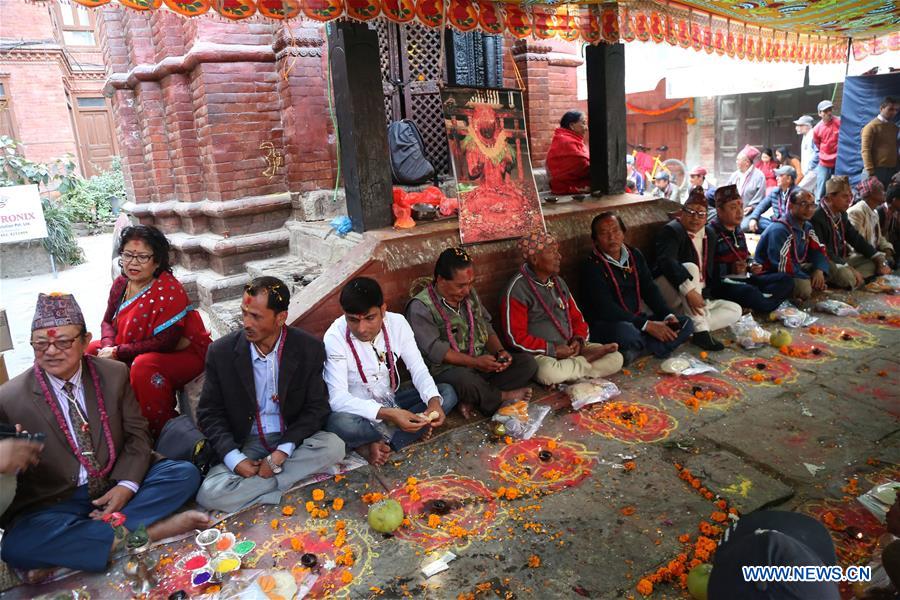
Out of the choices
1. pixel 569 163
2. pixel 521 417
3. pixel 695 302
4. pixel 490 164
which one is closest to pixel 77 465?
pixel 521 417

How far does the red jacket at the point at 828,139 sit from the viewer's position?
32.8ft

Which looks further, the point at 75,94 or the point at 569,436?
the point at 75,94

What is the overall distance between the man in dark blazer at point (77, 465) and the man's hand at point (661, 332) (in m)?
3.58

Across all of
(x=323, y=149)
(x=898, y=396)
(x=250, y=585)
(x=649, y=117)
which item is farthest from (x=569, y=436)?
(x=649, y=117)

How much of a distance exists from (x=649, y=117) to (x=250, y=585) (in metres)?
17.4

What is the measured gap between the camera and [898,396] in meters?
4.03

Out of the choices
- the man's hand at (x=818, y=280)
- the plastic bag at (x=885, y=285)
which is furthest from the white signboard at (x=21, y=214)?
the plastic bag at (x=885, y=285)

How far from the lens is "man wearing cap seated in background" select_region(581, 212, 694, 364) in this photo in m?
4.84

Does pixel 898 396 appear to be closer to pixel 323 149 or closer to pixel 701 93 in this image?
pixel 323 149

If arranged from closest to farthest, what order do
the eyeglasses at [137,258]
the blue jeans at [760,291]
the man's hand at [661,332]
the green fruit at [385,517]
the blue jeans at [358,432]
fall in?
the green fruit at [385,517] → the blue jeans at [358,432] → the eyeglasses at [137,258] → the man's hand at [661,332] → the blue jeans at [760,291]

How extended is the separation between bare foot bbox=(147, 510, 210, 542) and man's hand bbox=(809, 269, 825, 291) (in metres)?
6.10

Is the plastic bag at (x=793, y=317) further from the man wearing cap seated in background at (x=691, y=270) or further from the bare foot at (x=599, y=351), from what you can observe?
the bare foot at (x=599, y=351)

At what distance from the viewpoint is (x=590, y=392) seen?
417 centimetres

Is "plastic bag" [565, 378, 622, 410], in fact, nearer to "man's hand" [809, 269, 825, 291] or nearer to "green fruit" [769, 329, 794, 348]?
"green fruit" [769, 329, 794, 348]
